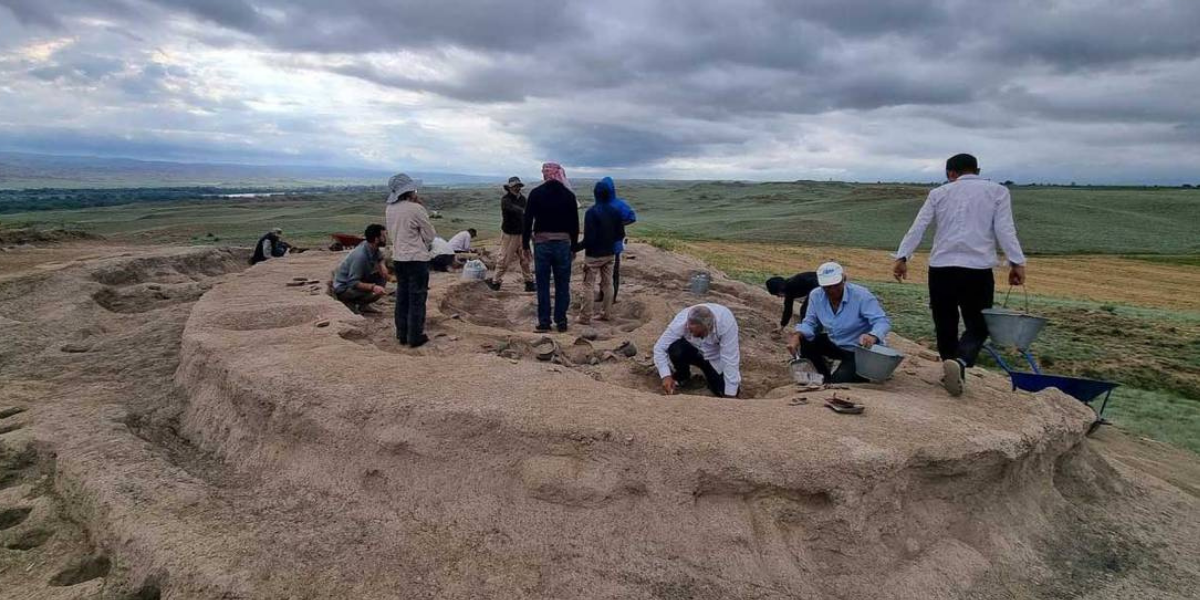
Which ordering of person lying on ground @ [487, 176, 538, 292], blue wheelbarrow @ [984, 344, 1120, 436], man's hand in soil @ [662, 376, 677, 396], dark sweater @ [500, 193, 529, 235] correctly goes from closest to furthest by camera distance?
man's hand in soil @ [662, 376, 677, 396] < blue wheelbarrow @ [984, 344, 1120, 436] < person lying on ground @ [487, 176, 538, 292] < dark sweater @ [500, 193, 529, 235]

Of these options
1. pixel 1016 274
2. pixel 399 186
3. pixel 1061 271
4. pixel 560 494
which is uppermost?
pixel 399 186

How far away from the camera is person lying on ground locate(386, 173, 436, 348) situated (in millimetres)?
6094

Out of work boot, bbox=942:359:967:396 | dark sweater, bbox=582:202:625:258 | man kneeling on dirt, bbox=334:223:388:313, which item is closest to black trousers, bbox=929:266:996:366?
work boot, bbox=942:359:967:396

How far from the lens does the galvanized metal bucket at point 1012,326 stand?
4.72 m

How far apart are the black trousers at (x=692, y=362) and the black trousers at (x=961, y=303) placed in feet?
5.73

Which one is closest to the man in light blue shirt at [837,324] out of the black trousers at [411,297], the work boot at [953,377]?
the work boot at [953,377]

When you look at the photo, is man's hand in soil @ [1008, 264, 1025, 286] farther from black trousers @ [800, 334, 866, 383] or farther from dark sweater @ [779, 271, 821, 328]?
dark sweater @ [779, 271, 821, 328]

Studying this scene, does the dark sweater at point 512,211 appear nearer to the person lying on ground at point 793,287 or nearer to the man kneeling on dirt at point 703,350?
the person lying on ground at point 793,287

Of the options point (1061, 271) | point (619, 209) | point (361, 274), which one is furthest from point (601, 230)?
point (1061, 271)

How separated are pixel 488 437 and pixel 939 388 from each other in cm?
333

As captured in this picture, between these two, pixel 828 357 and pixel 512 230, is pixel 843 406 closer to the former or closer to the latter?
pixel 828 357

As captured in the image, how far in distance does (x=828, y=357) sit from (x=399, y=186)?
4179mm

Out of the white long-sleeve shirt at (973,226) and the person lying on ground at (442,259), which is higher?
the white long-sleeve shirt at (973,226)

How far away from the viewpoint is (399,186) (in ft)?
20.6
